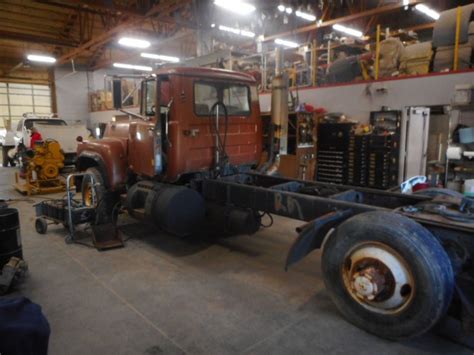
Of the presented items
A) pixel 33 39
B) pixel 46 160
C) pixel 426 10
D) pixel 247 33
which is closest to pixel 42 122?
pixel 46 160

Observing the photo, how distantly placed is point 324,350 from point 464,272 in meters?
1.12

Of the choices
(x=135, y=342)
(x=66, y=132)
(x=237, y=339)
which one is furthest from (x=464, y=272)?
(x=66, y=132)

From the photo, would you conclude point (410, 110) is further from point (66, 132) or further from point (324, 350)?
point (66, 132)

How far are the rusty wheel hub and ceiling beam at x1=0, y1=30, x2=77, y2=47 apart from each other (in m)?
16.3

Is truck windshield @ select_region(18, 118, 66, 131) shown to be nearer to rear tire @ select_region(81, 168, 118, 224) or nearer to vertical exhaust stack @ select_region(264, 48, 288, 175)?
rear tire @ select_region(81, 168, 118, 224)

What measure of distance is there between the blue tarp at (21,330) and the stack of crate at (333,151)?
296 inches

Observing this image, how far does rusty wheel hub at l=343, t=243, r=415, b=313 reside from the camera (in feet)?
7.88

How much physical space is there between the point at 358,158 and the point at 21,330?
761 cm

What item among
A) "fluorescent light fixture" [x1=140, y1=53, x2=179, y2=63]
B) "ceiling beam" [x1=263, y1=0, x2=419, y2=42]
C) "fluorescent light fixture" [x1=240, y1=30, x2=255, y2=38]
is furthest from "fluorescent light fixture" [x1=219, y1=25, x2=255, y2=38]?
"fluorescent light fixture" [x1=140, y1=53, x2=179, y2=63]

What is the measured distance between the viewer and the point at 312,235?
280 cm

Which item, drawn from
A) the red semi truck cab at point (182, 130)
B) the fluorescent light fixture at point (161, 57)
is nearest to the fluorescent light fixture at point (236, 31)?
the fluorescent light fixture at point (161, 57)

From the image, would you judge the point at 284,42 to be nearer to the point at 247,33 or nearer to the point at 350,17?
the point at 247,33

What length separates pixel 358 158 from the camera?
26.8 ft

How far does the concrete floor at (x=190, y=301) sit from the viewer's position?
252 cm
